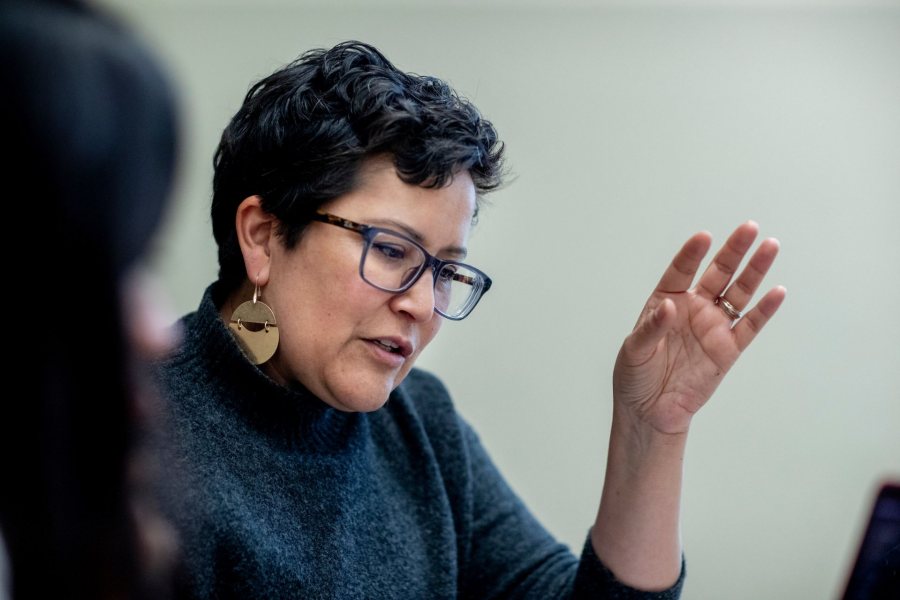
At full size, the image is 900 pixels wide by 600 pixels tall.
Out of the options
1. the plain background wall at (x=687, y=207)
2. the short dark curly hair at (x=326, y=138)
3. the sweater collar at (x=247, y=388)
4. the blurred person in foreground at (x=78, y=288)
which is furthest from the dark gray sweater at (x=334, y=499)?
the plain background wall at (x=687, y=207)

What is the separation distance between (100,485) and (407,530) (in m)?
0.83

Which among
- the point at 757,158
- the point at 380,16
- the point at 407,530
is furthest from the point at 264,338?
the point at 757,158

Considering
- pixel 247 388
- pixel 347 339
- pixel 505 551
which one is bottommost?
pixel 505 551

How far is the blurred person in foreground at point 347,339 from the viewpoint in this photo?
1071 mm

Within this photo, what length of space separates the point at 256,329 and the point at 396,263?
0.19 m

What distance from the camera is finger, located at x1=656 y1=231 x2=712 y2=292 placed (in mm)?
1095

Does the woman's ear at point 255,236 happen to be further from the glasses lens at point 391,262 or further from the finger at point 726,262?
the finger at point 726,262

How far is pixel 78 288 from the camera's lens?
46 centimetres

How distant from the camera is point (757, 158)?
1972 millimetres

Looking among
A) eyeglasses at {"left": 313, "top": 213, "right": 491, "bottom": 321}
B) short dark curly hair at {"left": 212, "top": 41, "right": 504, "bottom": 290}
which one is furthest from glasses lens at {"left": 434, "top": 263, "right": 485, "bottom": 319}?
short dark curly hair at {"left": 212, "top": 41, "right": 504, "bottom": 290}

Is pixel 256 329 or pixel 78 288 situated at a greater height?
pixel 78 288

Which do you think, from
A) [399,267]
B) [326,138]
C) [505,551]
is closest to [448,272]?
[399,267]

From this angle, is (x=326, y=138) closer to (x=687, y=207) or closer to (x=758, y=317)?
(x=758, y=317)

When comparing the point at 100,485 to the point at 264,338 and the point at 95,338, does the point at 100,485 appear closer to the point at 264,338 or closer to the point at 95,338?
the point at 95,338
